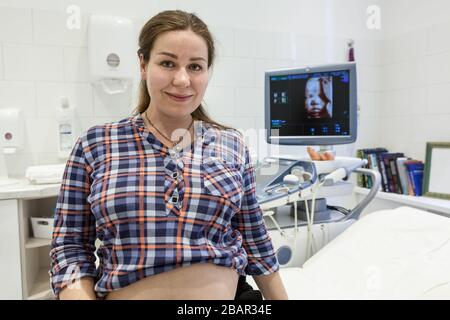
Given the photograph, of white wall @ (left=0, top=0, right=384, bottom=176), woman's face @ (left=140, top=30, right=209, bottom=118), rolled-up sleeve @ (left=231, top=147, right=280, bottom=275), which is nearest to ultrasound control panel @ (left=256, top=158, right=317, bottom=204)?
rolled-up sleeve @ (left=231, top=147, right=280, bottom=275)

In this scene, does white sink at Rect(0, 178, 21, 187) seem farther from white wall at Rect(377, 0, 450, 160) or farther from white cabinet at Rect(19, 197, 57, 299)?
white wall at Rect(377, 0, 450, 160)

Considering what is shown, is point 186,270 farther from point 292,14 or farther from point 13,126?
point 292,14

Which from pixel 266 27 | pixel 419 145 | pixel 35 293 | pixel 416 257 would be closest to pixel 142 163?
pixel 416 257

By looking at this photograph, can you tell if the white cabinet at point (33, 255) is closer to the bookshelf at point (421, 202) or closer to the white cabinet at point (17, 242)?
the white cabinet at point (17, 242)

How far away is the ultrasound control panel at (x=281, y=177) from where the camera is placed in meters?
1.65

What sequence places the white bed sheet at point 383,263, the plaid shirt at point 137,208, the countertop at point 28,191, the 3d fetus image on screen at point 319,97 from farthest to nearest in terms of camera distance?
the 3d fetus image on screen at point 319,97 → the countertop at point 28,191 → the white bed sheet at point 383,263 → the plaid shirt at point 137,208

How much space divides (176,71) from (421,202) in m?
2.16

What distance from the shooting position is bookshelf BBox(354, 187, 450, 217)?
2.37m

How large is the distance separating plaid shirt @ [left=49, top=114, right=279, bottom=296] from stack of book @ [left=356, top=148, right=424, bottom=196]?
2097 millimetres

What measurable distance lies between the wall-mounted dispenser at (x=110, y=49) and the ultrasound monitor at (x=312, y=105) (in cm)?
92

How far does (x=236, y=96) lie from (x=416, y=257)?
1694 millimetres

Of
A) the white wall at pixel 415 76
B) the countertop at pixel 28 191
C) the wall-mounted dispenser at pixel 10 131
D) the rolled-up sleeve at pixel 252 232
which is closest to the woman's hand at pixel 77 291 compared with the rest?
the rolled-up sleeve at pixel 252 232

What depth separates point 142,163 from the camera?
3.12 feet

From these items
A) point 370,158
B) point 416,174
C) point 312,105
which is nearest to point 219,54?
point 312,105
